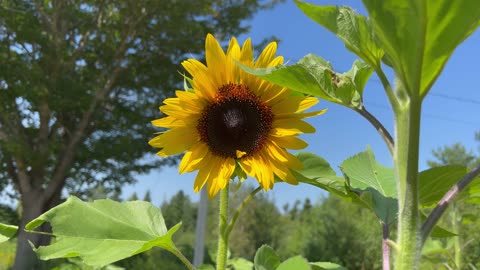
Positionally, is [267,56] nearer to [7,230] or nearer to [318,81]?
[318,81]

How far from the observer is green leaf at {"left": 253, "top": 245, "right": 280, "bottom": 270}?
39 centimetres

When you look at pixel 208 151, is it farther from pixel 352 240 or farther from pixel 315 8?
pixel 352 240

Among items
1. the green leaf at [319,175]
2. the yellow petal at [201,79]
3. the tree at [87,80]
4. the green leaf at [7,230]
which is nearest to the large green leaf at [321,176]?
the green leaf at [319,175]

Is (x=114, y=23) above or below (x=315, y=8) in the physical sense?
above

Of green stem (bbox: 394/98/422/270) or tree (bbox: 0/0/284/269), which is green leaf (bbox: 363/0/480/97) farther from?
tree (bbox: 0/0/284/269)

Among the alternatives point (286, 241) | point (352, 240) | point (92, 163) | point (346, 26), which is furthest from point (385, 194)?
point (286, 241)

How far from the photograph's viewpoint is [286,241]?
46.8 ft

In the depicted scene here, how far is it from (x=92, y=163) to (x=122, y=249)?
22.8 ft

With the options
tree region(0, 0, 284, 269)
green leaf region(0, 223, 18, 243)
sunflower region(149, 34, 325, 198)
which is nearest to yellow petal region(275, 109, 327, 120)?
sunflower region(149, 34, 325, 198)

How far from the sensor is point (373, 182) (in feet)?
1.51

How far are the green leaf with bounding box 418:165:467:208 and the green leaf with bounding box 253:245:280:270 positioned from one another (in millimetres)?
137

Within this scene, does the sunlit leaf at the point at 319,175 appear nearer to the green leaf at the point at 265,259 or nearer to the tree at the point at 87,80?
the green leaf at the point at 265,259

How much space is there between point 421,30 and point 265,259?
9.4 inches

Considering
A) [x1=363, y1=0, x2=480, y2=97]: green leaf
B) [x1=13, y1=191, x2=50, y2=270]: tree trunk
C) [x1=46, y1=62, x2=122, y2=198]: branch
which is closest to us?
[x1=363, y1=0, x2=480, y2=97]: green leaf
